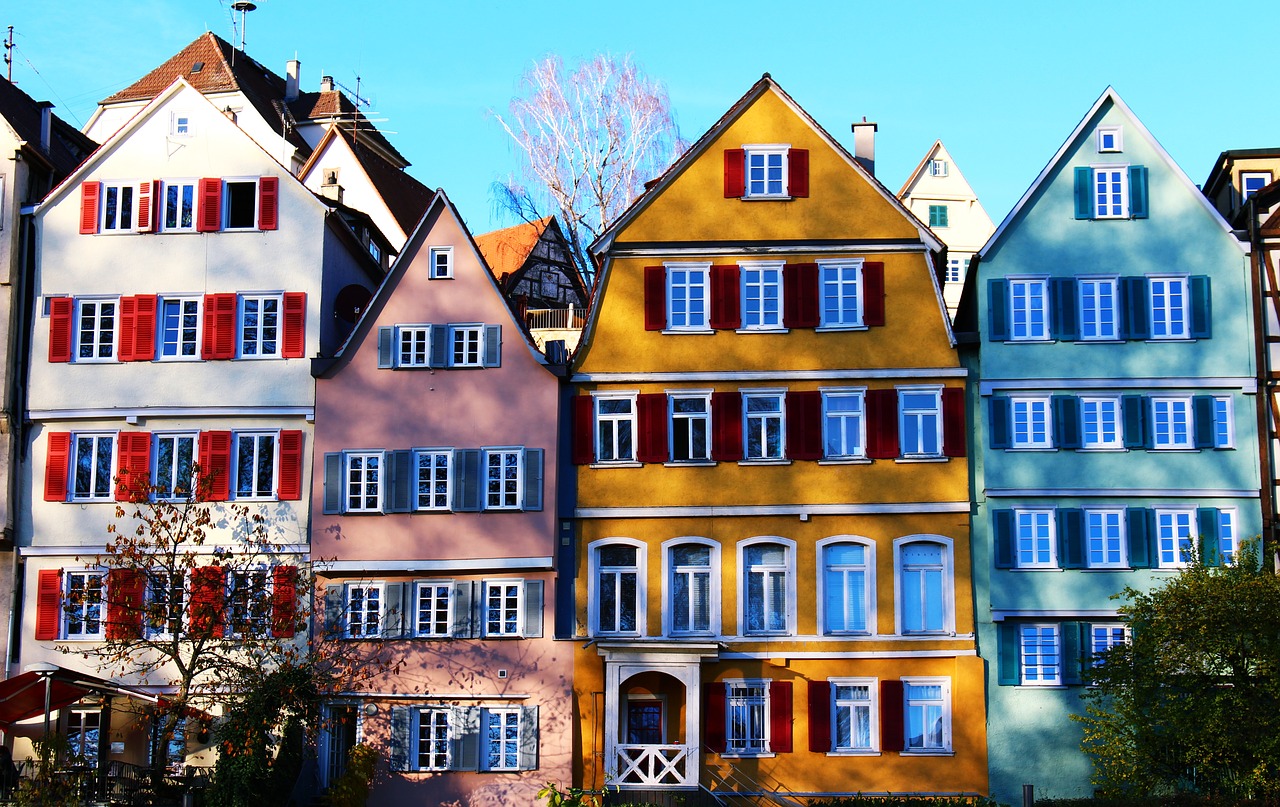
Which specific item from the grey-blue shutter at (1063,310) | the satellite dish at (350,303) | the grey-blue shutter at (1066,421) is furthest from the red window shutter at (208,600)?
the grey-blue shutter at (1063,310)

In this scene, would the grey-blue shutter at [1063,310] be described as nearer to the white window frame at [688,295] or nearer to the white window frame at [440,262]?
the white window frame at [688,295]

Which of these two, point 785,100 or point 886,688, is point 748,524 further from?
point 785,100

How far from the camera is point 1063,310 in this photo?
4091cm

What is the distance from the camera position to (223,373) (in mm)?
41906

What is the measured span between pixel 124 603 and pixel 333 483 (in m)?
5.59

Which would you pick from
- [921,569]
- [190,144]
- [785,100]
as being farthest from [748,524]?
[190,144]

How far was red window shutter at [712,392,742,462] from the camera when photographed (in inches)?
1607

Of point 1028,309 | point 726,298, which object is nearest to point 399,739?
point 726,298

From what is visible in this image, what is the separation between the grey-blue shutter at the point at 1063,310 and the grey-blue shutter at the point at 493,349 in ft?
43.7

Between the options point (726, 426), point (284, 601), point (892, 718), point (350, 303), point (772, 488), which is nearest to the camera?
point (892, 718)

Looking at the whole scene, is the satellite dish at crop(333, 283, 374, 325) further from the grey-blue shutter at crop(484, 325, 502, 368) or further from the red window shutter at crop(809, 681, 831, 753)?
the red window shutter at crop(809, 681, 831, 753)

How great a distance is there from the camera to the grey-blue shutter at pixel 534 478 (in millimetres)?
40469

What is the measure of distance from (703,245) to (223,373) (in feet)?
40.1

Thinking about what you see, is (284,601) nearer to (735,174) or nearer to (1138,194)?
(735,174)
